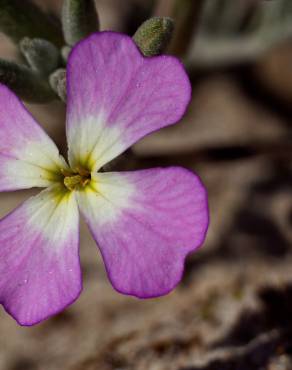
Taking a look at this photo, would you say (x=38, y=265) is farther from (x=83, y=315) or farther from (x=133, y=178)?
(x=83, y=315)

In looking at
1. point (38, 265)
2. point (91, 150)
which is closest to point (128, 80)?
point (91, 150)

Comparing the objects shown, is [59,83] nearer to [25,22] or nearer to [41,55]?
[41,55]

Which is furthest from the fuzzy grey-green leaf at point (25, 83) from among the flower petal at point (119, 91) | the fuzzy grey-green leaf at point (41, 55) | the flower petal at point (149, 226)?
the flower petal at point (149, 226)

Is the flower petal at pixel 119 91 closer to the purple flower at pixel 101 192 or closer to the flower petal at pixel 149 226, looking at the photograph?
the purple flower at pixel 101 192

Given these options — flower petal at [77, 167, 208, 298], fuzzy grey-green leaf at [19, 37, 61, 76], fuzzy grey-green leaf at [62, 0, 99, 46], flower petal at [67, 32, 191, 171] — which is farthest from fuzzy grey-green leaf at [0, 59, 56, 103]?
flower petal at [77, 167, 208, 298]

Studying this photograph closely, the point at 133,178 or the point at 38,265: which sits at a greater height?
the point at 133,178
